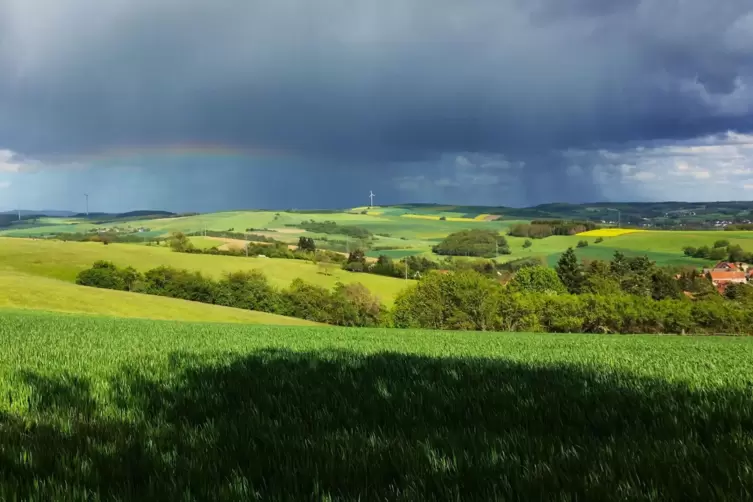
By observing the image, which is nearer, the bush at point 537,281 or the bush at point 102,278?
the bush at point 102,278

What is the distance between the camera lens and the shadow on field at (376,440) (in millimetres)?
3090

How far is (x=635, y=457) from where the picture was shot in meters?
3.53

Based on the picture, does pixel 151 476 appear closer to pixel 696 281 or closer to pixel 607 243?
pixel 696 281

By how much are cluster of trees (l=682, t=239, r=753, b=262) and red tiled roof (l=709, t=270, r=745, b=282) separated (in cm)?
1561

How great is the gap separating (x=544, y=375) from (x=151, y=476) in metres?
5.64

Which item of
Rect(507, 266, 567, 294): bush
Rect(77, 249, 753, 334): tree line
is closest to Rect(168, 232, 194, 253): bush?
Rect(77, 249, 753, 334): tree line

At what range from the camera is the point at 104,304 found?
6106 centimetres

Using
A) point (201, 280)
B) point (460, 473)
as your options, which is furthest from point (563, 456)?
point (201, 280)

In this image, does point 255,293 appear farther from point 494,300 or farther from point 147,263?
point 494,300

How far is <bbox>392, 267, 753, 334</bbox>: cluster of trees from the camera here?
3344 inches

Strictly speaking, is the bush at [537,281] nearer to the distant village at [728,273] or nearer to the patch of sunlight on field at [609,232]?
the distant village at [728,273]

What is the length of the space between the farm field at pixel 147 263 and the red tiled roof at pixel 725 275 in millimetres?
68742

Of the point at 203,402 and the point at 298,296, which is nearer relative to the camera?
the point at 203,402

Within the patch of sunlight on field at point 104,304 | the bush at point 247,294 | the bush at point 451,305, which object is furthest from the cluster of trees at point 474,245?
the patch of sunlight on field at point 104,304
